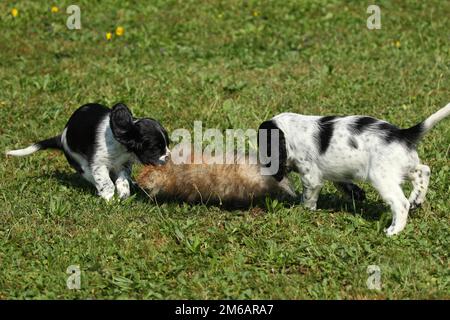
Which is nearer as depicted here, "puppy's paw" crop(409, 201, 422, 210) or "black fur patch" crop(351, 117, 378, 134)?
"black fur patch" crop(351, 117, 378, 134)

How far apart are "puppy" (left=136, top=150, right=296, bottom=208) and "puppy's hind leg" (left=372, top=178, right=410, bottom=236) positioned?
1.00 m

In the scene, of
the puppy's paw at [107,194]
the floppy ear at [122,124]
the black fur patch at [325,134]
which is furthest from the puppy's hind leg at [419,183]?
the puppy's paw at [107,194]

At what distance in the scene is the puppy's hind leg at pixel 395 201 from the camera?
20.9ft

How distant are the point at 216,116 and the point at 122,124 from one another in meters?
2.79

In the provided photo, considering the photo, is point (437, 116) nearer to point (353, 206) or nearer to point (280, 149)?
point (353, 206)

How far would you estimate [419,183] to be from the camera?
6.66 m

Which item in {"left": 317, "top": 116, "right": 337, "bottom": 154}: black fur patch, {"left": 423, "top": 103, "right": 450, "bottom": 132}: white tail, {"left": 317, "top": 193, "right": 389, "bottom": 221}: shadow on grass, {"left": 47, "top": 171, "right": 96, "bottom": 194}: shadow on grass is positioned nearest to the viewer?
{"left": 423, "top": 103, "right": 450, "bottom": 132}: white tail

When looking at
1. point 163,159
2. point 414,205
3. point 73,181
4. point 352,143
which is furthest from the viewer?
point 73,181

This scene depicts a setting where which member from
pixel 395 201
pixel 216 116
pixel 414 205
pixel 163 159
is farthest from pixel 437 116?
pixel 216 116

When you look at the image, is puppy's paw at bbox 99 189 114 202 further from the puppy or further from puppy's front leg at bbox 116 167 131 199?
the puppy

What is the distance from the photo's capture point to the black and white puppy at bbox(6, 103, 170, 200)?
7.13 meters

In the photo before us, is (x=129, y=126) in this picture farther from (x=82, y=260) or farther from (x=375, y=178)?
(x=375, y=178)

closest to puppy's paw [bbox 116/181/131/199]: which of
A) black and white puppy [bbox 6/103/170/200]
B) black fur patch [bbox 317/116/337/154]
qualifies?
black and white puppy [bbox 6/103/170/200]

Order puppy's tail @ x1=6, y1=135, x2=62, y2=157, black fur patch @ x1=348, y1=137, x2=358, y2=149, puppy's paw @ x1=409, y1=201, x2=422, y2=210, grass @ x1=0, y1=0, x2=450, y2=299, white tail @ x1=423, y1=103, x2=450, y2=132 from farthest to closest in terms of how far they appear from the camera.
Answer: puppy's tail @ x1=6, y1=135, x2=62, y2=157 → puppy's paw @ x1=409, y1=201, x2=422, y2=210 → black fur patch @ x1=348, y1=137, x2=358, y2=149 → white tail @ x1=423, y1=103, x2=450, y2=132 → grass @ x1=0, y1=0, x2=450, y2=299
